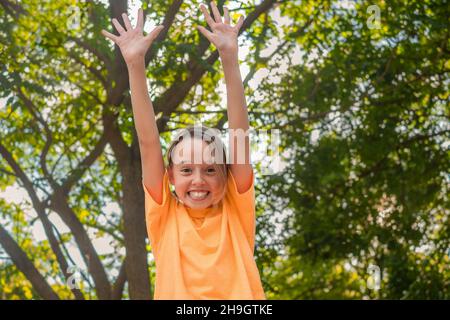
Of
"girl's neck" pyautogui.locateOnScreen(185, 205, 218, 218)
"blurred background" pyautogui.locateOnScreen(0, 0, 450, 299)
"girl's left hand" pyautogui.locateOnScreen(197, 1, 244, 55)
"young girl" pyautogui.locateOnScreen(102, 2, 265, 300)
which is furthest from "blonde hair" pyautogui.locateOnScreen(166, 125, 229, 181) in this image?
"blurred background" pyautogui.locateOnScreen(0, 0, 450, 299)

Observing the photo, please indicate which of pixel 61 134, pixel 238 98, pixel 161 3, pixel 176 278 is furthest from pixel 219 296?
pixel 61 134

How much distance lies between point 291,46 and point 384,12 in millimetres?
668

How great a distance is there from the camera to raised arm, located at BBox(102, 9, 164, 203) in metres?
2.30

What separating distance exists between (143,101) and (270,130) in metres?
3.41

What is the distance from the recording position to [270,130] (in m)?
5.68

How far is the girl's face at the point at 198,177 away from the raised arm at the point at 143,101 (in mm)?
60

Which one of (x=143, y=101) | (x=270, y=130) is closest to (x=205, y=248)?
(x=143, y=101)

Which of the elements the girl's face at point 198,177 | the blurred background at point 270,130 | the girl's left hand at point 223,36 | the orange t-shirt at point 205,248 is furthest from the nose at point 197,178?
the blurred background at point 270,130

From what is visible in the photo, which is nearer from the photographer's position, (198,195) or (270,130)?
(198,195)

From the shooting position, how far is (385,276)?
23.5ft

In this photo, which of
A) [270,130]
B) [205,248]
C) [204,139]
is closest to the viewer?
[205,248]

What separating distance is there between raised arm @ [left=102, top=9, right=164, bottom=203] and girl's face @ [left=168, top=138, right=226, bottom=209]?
60 mm

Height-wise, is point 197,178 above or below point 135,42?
below

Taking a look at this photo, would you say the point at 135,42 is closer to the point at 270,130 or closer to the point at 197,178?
the point at 197,178
